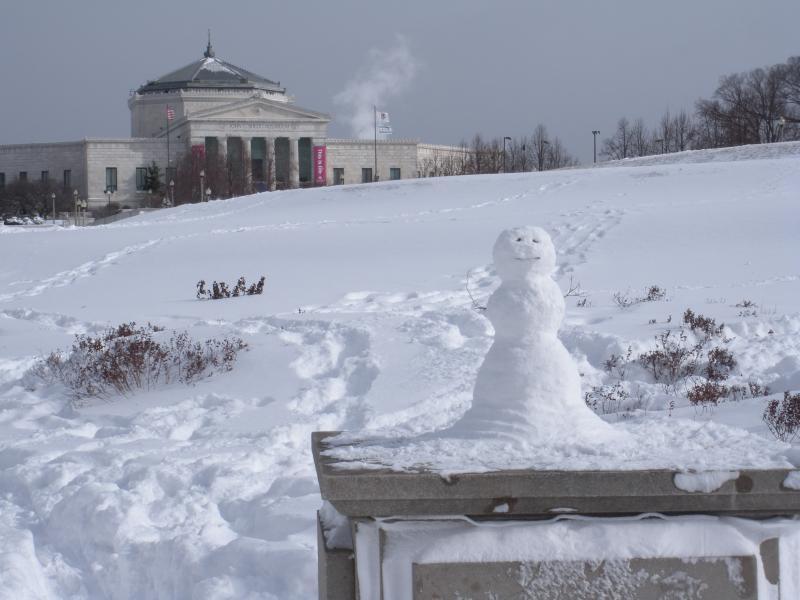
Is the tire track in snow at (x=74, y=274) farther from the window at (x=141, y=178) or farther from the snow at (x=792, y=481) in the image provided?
the window at (x=141, y=178)

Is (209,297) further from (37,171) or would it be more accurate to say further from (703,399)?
(37,171)

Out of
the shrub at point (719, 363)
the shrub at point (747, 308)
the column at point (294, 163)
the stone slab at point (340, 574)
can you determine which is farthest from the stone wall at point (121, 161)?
the stone slab at point (340, 574)

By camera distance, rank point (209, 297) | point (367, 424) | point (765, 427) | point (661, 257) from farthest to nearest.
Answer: point (661, 257)
point (209, 297)
point (367, 424)
point (765, 427)

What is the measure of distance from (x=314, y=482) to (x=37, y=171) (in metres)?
93.6

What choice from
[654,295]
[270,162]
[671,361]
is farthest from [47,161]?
[671,361]

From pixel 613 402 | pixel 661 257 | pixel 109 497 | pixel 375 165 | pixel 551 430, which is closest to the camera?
pixel 551 430

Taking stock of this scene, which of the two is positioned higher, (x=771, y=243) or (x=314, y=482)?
(x=771, y=243)

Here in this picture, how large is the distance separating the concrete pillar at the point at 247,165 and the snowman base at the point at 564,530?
65382 millimetres

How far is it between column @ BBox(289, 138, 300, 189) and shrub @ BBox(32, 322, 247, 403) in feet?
247

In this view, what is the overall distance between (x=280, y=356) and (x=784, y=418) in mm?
4541

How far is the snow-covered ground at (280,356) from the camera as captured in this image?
18.0ft

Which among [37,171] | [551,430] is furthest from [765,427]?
[37,171]

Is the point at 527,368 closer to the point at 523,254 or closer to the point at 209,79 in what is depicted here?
the point at 523,254

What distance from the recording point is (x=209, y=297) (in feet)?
46.9
